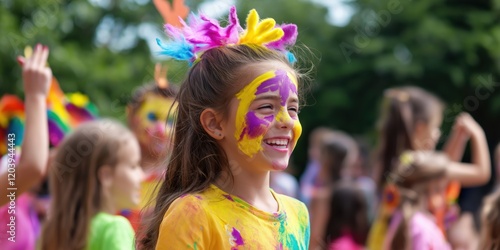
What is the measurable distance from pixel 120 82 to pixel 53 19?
4.87 ft

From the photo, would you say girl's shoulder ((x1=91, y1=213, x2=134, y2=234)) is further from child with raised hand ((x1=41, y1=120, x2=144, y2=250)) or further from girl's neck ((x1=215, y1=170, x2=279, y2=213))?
girl's neck ((x1=215, y1=170, x2=279, y2=213))

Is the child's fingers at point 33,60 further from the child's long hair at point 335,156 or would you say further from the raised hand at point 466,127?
the child's long hair at point 335,156

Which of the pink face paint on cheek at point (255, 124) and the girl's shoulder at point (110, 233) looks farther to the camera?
the girl's shoulder at point (110, 233)

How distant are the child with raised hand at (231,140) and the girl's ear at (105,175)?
1290 millimetres

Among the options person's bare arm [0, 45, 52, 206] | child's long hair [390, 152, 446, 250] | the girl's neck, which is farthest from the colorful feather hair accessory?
child's long hair [390, 152, 446, 250]

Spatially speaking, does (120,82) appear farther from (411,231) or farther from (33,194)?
(411,231)

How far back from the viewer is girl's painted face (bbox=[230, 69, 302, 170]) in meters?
2.88

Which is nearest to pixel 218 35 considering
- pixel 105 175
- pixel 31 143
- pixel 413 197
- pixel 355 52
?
pixel 31 143

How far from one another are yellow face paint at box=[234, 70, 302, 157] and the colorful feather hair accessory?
18 centimetres

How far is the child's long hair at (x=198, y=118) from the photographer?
9.64 ft

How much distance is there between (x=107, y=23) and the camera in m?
13.5

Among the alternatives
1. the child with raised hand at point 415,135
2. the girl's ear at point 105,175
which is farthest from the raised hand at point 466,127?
the girl's ear at point 105,175

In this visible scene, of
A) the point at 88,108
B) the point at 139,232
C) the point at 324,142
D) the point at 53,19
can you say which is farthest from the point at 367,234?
the point at 53,19

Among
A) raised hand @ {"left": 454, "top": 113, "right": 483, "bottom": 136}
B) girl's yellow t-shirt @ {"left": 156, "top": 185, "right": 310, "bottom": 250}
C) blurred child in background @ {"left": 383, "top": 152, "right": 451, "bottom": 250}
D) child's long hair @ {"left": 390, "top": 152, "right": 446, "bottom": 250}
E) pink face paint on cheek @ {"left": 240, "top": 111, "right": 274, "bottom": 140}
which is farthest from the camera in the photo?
raised hand @ {"left": 454, "top": 113, "right": 483, "bottom": 136}
